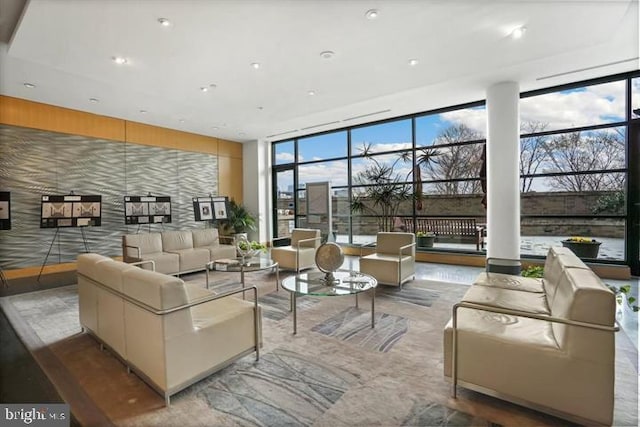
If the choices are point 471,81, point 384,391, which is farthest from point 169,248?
point 471,81

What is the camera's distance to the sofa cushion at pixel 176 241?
5.94 m

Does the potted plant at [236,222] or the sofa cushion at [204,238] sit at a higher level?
the potted plant at [236,222]

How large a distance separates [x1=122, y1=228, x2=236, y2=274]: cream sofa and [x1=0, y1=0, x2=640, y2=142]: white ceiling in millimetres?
2599

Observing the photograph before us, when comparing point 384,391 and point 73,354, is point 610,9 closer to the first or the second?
point 384,391

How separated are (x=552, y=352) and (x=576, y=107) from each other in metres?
5.48

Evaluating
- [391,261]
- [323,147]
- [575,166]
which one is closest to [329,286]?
[391,261]

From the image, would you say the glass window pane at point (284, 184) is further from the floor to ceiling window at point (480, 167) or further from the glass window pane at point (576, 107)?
the glass window pane at point (576, 107)

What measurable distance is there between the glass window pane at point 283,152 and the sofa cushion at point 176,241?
13.1 ft

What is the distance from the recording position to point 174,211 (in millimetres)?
7602

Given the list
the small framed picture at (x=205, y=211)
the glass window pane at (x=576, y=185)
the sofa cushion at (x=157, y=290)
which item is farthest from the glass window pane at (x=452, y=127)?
the sofa cushion at (x=157, y=290)

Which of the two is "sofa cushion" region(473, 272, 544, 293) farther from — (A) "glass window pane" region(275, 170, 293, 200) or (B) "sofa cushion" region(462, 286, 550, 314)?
(A) "glass window pane" region(275, 170, 293, 200)

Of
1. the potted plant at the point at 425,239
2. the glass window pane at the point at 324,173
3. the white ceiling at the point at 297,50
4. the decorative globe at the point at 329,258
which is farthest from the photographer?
the glass window pane at the point at 324,173

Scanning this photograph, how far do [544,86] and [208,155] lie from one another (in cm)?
787

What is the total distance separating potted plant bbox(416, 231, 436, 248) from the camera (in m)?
6.80
